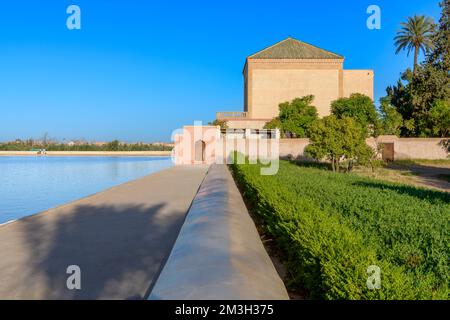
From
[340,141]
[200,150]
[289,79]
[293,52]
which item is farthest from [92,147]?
[340,141]

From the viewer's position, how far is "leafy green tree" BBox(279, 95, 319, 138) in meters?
34.7

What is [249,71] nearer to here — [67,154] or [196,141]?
[196,141]

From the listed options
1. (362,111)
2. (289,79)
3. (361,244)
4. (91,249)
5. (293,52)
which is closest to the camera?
(361,244)

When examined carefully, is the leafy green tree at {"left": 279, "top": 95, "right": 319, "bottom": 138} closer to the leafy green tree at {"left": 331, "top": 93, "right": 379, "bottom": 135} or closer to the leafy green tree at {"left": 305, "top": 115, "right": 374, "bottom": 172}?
the leafy green tree at {"left": 331, "top": 93, "right": 379, "bottom": 135}

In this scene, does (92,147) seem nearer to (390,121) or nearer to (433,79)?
(390,121)

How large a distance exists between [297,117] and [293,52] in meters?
14.7

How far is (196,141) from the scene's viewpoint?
31.1 m

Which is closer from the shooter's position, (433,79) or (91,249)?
(91,249)

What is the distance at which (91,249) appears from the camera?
5789mm

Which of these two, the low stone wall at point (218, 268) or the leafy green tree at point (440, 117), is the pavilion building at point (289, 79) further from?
the low stone wall at point (218, 268)

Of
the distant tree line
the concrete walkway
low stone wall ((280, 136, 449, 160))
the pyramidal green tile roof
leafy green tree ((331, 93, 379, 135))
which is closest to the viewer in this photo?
the concrete walkway

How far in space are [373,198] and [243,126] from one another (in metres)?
32.0

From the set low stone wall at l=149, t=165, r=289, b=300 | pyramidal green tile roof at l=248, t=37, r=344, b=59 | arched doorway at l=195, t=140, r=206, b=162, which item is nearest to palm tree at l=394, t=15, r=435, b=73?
pyramidal green tile roof at l=248, t=37, r=344, b=59

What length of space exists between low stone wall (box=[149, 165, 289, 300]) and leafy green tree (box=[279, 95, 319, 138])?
102 feet
